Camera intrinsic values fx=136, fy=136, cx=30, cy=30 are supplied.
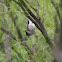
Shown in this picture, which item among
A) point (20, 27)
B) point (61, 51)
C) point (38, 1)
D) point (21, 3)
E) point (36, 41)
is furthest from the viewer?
point (20, 27)

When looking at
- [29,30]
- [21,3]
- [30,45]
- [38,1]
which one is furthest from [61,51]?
[29,30]

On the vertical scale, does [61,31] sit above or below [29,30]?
above

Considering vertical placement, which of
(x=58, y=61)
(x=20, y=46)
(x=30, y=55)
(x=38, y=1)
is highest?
(x=38, y=1)

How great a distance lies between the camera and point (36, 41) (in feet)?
6.39

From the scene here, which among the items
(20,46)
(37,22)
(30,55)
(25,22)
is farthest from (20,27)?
(37,22)

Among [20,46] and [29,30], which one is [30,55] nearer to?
[20,46]

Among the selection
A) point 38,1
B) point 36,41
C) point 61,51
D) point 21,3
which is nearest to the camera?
point 61,51

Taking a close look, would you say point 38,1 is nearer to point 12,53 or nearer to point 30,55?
point 30,55

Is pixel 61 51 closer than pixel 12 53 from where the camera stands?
Yes

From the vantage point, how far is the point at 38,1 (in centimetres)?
175

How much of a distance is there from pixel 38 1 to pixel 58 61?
1286 millimetres

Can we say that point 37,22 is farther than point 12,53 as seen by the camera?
No

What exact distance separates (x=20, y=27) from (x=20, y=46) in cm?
35

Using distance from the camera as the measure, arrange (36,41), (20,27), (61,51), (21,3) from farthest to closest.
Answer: (20,27) < (36,41) < (21,3) < (61,51)
